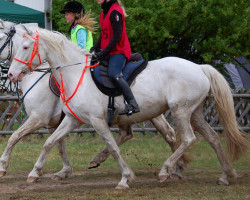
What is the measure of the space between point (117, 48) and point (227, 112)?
1864 millimetres

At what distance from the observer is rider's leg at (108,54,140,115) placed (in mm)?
7409

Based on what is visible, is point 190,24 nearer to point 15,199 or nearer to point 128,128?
point 128,128

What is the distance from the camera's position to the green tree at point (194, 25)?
1552cm

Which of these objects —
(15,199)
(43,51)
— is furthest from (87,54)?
(15,199)

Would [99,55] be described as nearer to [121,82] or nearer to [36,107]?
[121,82]

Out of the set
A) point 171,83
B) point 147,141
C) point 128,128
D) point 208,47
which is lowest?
point 147,141

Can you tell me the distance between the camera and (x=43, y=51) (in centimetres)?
767

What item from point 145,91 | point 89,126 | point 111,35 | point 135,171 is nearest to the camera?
point 145,91

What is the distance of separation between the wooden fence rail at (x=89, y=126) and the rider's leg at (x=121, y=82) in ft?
20.2

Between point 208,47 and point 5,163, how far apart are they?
910cm

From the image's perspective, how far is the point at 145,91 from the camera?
25.1ft

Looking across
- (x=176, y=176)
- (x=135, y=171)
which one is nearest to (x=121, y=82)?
(x=176, y=176)

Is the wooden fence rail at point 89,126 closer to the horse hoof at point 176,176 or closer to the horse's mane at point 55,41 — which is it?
the horse hoof at point 176,176

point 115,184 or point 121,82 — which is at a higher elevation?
point 121,82
